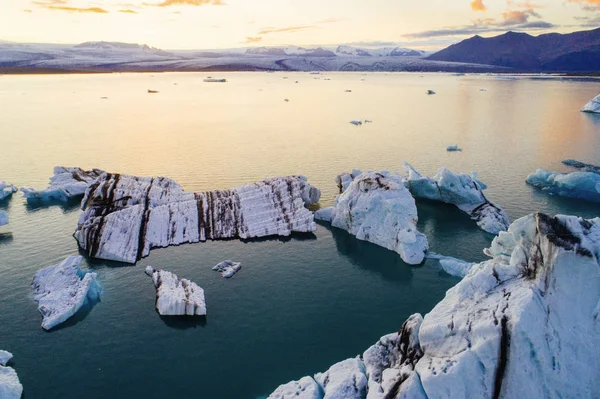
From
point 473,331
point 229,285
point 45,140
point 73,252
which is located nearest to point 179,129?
point 45,140

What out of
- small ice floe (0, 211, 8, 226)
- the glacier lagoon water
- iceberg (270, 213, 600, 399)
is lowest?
the glacier lagoon water

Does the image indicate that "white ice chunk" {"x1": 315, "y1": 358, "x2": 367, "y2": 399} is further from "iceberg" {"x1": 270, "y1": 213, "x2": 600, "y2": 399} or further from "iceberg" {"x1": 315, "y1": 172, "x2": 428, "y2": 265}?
"iceberg" {"x1": 315, "y1": 172, "x2": 428, "y2": 265}

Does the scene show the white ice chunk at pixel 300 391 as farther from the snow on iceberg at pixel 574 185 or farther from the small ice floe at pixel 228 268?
the snow on iceberg at pixel 574 185

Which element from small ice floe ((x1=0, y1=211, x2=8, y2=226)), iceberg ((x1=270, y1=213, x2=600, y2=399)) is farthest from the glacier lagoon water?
iceberg ((x1=270, y1=213, x2=600, y2=399))

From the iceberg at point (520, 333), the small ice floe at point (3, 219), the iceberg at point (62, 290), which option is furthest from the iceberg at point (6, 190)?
the iceberg at point (520, 333)

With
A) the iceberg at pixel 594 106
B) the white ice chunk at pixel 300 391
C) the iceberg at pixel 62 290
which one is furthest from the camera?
the iceberg at pixel 594 106

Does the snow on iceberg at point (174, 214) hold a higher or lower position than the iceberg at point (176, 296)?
higher

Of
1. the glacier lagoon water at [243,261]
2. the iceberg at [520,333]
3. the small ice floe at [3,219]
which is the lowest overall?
the glacier lagoon water at [243,261]

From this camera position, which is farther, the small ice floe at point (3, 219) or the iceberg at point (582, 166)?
the iceberg at point (582, 166)
